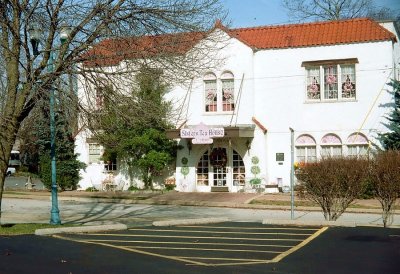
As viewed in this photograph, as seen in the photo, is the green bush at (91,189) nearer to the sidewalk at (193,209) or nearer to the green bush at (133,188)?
the sidewalk at (193,209)

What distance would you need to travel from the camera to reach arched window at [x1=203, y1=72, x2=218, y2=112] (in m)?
31.9

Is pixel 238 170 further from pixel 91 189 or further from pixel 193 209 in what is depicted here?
pixel 91 189

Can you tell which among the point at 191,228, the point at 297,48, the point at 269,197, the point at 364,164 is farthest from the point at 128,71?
the point at 297,48

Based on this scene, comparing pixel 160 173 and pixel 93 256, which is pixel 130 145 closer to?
pixel 160 173

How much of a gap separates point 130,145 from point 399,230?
17365 mm

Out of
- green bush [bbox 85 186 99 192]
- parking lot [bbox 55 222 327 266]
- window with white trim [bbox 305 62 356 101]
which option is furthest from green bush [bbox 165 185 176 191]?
parking lot [bbox 55 222 327 266]

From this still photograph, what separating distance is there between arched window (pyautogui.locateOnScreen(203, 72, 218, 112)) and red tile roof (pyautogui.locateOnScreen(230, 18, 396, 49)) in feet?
8.90

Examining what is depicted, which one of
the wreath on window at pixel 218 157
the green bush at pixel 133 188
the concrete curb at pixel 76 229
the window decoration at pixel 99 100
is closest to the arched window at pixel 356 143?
the wreath on window at pixel 218 157

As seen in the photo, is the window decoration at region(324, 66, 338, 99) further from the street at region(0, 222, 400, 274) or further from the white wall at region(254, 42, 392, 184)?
the street at region(0, 222, 400, 274)

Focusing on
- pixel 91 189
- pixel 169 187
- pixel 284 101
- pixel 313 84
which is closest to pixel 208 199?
pixel 169 187

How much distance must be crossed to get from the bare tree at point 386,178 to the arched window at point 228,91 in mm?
15069

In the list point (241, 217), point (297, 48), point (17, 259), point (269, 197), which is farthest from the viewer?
point (297, 48)

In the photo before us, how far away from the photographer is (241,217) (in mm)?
21828

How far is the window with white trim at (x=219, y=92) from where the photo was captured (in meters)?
31.7
